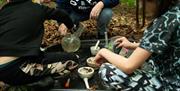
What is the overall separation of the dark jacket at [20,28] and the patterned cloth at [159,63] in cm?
54

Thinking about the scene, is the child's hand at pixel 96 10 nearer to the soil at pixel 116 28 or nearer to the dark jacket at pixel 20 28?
the soil at pixel 116 28

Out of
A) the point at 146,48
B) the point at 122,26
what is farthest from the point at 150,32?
the point at 122,26

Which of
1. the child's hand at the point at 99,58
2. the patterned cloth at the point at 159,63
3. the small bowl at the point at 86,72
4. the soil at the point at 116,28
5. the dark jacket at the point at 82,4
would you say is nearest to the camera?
the patterned cloth at the point at 159,63

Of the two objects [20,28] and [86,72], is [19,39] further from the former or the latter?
[86,72]

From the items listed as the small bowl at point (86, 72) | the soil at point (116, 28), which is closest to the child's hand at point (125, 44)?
the small bowl at point (86, 72)

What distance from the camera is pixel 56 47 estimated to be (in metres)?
3.20

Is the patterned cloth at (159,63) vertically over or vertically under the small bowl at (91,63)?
over

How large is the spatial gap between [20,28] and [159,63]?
962mm

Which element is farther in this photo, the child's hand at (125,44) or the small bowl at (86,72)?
the small bowl at (86,72)

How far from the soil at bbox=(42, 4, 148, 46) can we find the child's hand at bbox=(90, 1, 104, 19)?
18.2 inches

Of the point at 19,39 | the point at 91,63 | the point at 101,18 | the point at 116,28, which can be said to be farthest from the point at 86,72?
the point at 116,28

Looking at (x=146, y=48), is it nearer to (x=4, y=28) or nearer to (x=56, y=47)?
(x=4, y=28)

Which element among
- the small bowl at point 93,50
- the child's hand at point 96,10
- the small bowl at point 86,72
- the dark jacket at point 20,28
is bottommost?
A: the small bowl at point 86,72

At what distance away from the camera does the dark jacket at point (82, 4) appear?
3381mm
